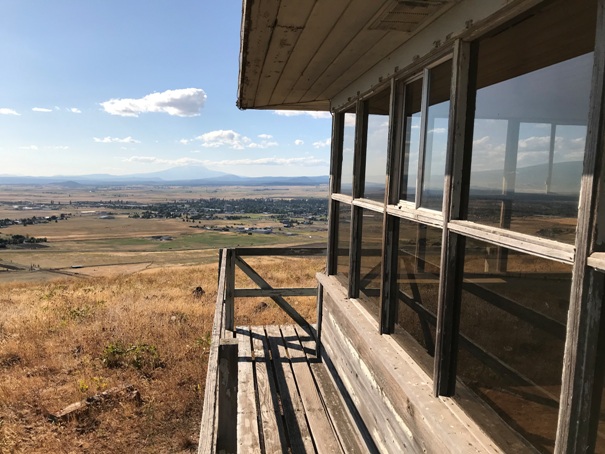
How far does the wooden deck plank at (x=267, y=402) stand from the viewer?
11.9ft

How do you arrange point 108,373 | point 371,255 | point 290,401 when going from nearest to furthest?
point 371,255, point 290,401, point 108,373

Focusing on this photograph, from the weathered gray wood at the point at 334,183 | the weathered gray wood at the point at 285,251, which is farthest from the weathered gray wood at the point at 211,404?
the weathered gray wood at the point at 285,251

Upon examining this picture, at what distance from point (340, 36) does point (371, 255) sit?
62.9 inches

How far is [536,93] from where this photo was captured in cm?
152

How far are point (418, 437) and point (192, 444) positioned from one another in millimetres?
3496

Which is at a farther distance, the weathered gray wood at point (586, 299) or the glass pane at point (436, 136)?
the glass pane at point (436, 136)

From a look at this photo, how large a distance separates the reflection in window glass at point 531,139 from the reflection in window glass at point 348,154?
6.97 feet

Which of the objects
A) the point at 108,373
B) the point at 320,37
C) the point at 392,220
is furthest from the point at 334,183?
the point at 108,373

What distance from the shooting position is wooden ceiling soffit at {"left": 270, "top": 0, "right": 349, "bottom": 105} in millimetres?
2209

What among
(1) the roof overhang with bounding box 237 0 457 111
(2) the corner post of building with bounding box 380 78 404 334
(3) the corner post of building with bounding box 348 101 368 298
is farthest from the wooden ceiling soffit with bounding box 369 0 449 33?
(3) the corner post of building with bounding box 348 101 368 298

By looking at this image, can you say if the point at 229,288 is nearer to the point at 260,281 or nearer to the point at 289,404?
the point at 260,281

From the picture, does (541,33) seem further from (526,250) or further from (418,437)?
(418,437)

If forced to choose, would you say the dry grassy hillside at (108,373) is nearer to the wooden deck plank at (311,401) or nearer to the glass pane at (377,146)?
the wooden deck plank at (311,401)

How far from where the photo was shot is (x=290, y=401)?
4.26 meters
